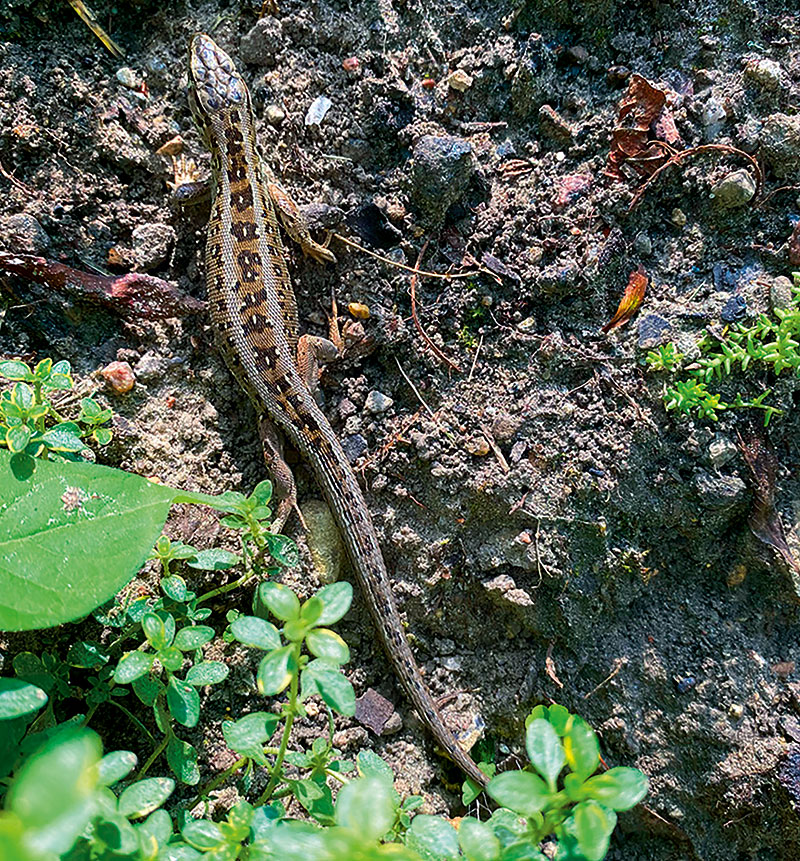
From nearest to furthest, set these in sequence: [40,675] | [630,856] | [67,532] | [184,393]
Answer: [67,532] → [40,675] → [630,856] → [184,393]

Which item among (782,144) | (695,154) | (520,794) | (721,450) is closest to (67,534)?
(520,794)

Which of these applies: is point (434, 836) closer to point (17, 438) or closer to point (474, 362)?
point (17, 438)

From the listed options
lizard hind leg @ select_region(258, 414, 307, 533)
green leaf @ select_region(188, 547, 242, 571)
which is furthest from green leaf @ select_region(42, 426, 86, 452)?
lizard hind leg @ select_region(258, 414, 307, 533)

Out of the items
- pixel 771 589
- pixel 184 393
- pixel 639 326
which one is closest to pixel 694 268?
pixel 639 326

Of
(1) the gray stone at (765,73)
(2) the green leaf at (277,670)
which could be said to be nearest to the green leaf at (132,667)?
(2) the green leaf at (277,670)

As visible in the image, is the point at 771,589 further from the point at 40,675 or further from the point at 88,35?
the point at 88,35

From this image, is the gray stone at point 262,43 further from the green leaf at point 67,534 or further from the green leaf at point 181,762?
the green leaf at point 181,762

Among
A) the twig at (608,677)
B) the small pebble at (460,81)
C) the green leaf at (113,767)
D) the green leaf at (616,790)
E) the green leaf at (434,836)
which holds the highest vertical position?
the small pebble at (460,81)
